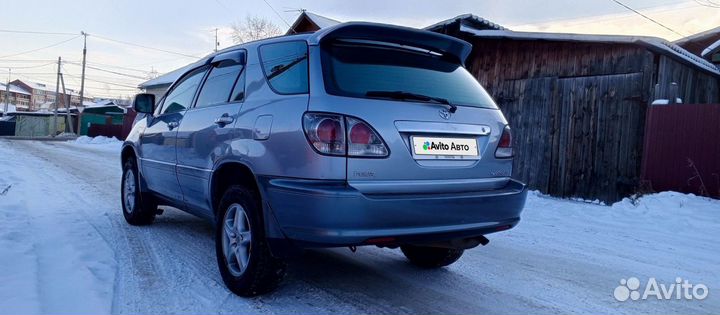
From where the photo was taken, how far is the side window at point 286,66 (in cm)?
314

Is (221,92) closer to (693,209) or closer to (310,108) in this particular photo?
(310,108)

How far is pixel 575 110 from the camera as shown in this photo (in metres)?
9.62

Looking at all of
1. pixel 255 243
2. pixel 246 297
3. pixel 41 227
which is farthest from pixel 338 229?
pixel 41 227

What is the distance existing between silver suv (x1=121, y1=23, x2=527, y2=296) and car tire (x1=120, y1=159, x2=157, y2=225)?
163 cm

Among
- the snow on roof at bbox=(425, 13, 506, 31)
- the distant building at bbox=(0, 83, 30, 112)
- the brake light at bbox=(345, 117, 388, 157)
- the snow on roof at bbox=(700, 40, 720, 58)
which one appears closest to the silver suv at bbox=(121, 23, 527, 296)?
the brake light at bbox=(345, 117, 388, 157)

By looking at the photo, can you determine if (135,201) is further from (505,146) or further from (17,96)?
(17,96)

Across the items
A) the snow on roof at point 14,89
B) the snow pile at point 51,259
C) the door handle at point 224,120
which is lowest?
the snow pile at point 51,259

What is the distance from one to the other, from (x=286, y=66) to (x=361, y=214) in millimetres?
1227

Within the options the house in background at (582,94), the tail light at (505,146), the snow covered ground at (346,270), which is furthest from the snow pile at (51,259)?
the house in background at (582,94)

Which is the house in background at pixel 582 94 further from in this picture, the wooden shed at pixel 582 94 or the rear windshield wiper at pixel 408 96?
the rear windshield wiper at pixel 408 96

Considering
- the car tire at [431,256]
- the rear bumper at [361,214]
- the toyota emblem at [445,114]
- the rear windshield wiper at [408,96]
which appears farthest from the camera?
the car tire at [431,256]

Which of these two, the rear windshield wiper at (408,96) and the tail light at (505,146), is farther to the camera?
the tail light at (505,146)

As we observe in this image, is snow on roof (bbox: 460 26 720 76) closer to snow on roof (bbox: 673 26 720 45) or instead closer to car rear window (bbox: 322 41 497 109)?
car rear window (bbox: 322 41 497 109)

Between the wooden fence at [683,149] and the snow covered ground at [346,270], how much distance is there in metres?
1.18
